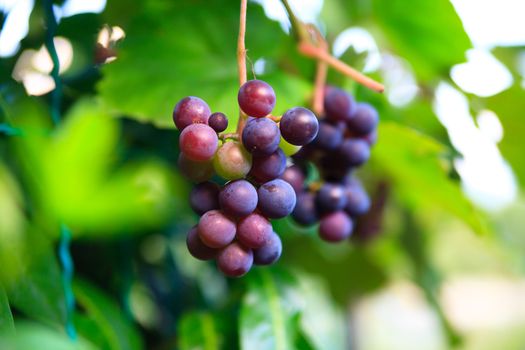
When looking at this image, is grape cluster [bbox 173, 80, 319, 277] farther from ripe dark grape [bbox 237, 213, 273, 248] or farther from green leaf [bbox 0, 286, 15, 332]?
green leaf [bbox 0, 286, 15, 332]

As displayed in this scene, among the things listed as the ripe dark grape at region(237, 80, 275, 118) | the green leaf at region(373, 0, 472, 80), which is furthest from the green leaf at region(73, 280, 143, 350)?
the green leaf at region(373, 0, 472, 80)

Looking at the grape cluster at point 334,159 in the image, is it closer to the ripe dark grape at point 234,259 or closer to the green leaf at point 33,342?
the ripe dark grape at point 234,259

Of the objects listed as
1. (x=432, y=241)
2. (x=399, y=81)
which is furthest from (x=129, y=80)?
(x=432, y=241)

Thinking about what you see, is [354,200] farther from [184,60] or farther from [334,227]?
[184,60]

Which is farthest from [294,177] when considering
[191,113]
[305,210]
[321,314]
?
[321,314]

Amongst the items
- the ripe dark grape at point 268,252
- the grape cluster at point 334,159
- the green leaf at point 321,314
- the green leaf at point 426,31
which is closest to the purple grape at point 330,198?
the grape cluster at point 334,159
